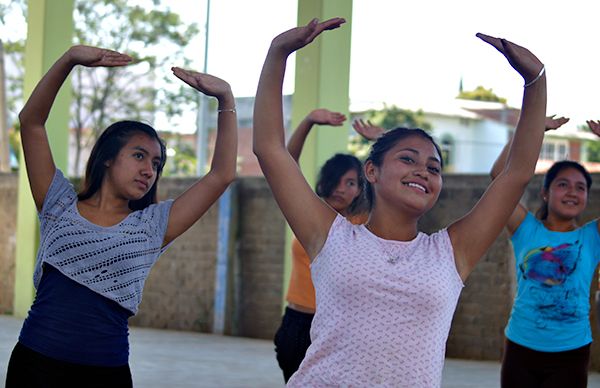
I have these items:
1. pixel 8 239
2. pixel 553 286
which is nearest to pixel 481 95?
pixel 8 239

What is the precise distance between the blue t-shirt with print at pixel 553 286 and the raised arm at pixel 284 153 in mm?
2350

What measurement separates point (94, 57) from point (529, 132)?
145cm

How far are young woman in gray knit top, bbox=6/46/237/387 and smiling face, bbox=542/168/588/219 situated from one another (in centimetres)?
220

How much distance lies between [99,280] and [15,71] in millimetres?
27826

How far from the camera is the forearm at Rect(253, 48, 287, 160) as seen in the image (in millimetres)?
3057

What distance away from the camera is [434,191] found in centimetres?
303

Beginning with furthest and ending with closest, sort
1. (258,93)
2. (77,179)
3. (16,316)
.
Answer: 1. (77,179)
2. (16,316)
3. (258,93)

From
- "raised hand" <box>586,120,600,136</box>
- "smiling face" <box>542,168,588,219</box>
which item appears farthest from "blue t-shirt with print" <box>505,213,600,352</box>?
"raised hand" <box>586,120,600,136</box>

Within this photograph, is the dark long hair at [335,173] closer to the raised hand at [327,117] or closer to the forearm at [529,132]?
the raised hand at [327,117]

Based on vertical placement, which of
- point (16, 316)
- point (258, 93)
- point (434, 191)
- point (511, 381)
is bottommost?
point (16, 316)

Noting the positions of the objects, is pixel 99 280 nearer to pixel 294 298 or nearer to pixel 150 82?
pixel 294 298

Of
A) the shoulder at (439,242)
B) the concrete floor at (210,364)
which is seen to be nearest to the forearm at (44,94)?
the shoulder at (439,242)

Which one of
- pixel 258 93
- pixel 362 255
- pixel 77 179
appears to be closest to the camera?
pixel 362 255

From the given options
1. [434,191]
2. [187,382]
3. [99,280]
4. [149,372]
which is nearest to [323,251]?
[434,191]
